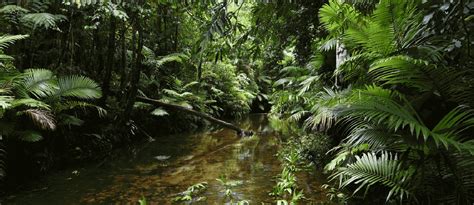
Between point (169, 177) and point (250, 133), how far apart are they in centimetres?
421

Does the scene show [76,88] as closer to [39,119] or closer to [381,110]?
[39,119]

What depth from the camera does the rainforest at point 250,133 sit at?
7.97 ft

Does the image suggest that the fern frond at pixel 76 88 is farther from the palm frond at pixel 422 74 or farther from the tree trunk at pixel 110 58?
the palm frond at pixel 422 74

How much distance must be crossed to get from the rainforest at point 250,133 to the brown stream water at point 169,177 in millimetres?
28

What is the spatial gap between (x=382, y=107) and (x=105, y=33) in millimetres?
5756

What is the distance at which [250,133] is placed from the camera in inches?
346

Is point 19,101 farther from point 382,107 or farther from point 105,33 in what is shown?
point 382,107

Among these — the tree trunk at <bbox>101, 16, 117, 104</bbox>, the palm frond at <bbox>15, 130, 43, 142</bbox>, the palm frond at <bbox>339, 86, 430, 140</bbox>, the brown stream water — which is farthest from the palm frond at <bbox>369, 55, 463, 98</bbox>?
the tree trunk at <bbox>101, 16, 117, 104</bbox>

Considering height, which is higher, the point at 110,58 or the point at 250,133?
the point at 110,58

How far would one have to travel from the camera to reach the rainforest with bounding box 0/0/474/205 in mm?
2430

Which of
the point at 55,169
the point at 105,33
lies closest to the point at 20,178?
the point at 55,169

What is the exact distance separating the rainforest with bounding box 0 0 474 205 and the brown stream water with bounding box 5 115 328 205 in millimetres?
28

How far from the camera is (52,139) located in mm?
4910

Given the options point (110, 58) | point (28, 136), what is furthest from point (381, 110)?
point (110, 58)
